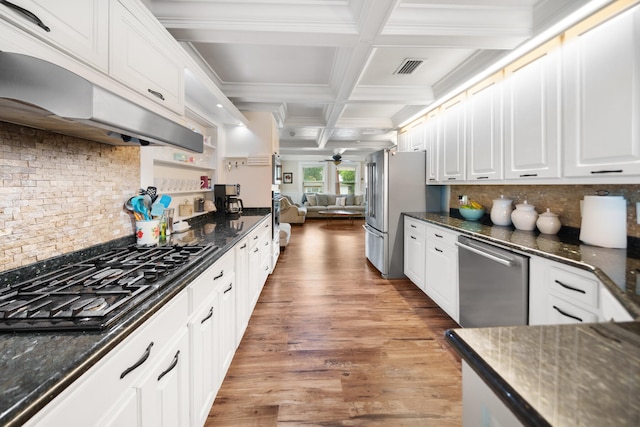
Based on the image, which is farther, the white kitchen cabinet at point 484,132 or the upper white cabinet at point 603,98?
the white kitchen cabinet at point 484,132

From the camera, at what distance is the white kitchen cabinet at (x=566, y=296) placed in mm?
1177

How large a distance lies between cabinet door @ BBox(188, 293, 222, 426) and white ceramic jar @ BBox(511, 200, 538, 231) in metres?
2.38

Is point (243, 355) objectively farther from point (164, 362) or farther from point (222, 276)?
point (164, 362)

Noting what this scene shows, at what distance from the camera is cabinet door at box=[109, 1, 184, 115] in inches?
46.9

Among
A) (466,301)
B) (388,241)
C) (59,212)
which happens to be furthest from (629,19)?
(59,212)

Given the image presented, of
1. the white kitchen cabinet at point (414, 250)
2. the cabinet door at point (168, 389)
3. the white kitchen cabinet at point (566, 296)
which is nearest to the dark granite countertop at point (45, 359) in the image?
the cabinet door at point (168, 389)

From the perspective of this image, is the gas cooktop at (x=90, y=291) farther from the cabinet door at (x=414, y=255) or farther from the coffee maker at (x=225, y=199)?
the cabinet door at (x=414, y=255)

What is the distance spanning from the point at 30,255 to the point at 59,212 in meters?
0.23

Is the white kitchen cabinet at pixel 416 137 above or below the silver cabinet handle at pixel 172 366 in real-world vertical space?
above

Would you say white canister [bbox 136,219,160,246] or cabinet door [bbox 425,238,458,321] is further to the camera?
cabinet door [bbox 425,238,458,321]

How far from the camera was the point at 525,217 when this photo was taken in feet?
7.42

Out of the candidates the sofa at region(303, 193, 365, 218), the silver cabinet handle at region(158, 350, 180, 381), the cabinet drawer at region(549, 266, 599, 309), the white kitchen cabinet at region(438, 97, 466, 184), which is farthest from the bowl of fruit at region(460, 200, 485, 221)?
the sofa at region(303, 193, 365, 218)

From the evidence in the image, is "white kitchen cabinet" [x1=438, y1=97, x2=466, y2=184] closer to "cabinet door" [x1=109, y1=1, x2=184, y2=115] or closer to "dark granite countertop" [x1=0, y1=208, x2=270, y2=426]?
"cabinet door" [x1=109, y1=1, x2=184, y2=115]

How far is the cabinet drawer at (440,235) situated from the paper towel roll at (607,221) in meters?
0.90
